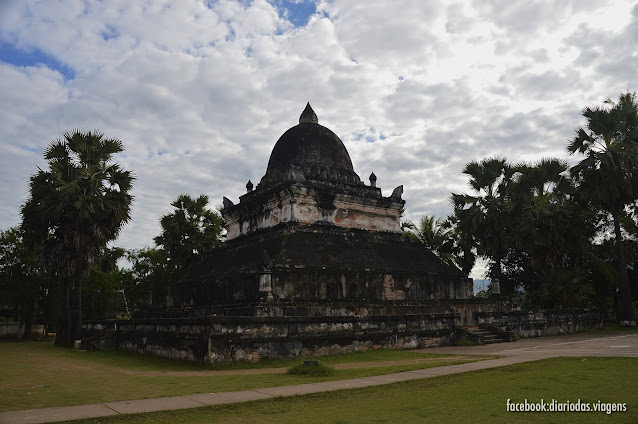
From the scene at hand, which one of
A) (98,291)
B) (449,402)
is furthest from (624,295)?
(98,291)

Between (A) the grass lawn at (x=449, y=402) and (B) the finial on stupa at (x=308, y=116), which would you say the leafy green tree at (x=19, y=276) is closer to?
(B) the finial on stupa at (x=308, y=116)

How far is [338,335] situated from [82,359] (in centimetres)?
902

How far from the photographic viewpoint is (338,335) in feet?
52.5

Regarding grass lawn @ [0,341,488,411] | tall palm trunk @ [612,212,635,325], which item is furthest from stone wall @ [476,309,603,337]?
grass lawn @ [0,341,488,411]

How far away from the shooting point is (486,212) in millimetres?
31062

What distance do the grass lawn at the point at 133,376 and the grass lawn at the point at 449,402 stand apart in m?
1.82

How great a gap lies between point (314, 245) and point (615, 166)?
16055 mm

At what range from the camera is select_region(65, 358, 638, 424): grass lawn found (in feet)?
21.1

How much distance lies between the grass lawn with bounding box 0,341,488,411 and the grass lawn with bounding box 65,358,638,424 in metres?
1.82

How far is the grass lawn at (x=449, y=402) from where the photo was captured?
645 centimetres

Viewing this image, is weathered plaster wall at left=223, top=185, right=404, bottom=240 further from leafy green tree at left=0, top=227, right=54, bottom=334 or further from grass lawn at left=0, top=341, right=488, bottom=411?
leafy green tree at left=0, top=227, right=54, bottom=334

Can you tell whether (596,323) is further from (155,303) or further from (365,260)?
(155,303)

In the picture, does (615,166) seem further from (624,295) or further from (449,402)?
(449,402)

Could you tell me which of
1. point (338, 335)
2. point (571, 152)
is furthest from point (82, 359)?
point (571, 152)
